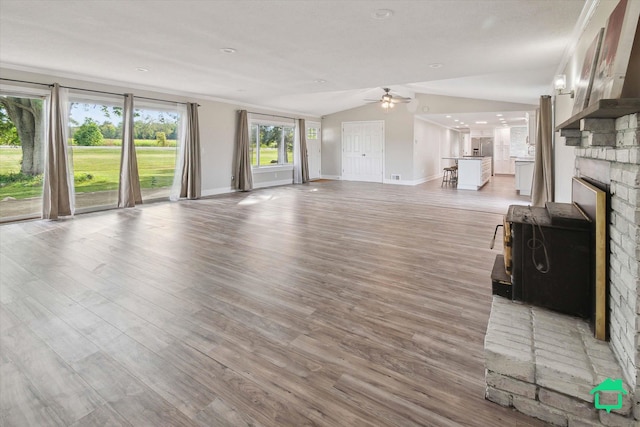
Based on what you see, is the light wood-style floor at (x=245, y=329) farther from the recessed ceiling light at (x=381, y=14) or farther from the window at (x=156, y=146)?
the window at (x=156, y=146)

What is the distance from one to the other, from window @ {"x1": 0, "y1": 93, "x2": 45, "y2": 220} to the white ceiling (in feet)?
2.07

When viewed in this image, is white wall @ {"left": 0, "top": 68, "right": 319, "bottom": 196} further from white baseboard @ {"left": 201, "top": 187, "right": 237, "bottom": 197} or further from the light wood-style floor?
the light wood-style floor

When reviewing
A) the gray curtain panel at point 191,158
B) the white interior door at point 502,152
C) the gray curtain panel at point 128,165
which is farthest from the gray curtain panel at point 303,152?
the white interior door at point 502,152

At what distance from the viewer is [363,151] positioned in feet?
41.1

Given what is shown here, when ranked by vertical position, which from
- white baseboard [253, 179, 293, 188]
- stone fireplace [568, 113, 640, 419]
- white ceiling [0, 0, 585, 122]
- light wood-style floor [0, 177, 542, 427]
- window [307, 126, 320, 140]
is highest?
window [307, 126, 320, 140]

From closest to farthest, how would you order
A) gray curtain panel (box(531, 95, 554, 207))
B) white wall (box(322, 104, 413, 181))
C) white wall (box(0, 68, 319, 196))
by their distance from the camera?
gray curtain panel (box(531, 95, 554, 207)), white wall (box(0, 68, 319, 196)), white wall (box(322, 104, 413, 181))

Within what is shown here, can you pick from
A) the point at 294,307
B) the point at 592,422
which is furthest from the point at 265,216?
the point at 592,422

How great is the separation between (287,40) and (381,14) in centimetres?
125

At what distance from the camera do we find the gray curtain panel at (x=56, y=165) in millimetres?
5730

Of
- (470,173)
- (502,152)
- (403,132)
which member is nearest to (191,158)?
(403,132)

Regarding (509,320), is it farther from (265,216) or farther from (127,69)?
(127,69)

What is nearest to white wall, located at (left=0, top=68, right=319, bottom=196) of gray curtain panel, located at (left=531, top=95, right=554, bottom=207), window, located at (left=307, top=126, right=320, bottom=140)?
window, located at (left=307, top=126, right=320, bottom=140)

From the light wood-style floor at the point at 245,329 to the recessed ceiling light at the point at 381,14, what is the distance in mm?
2431

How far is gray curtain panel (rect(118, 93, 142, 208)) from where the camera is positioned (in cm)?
680
